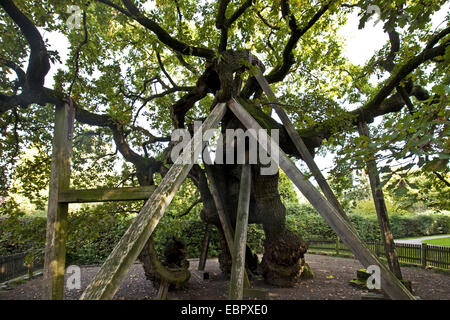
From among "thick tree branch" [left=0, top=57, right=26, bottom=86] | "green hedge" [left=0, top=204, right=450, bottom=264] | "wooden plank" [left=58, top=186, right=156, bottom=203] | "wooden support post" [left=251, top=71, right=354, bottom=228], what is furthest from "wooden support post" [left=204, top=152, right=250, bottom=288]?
"thick tree branch" [left=0, top=57, right=26, bottom=86]

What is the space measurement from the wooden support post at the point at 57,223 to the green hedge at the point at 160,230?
499mm

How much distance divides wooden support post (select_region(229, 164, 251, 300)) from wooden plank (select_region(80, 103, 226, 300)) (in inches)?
82.0

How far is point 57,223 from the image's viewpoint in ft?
11.4

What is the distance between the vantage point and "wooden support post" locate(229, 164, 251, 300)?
14.3 ft

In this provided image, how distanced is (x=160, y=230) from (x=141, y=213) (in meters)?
5.04

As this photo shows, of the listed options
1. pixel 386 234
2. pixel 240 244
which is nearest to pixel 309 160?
pixel 240 244

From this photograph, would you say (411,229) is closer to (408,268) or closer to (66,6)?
(408,268)

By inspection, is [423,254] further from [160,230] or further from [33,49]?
[33,49]

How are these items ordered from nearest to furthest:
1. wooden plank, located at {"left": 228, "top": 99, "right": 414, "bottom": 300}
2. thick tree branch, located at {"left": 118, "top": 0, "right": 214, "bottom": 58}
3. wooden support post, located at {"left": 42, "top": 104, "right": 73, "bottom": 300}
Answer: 1. wooden plank, located at {"left": 228, "top": 99, "right": 414, "bottom": 300}
2. wooden support post, located at {"left": 42, "top": 104, "right": 73, "bottom": 300}
3. thick tree branch, located at {"left": 118, "top": 0, "right": 214, "bottom": 58}

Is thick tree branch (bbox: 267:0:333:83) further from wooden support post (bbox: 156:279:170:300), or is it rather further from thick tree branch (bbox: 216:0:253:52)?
wooden support post (bbox: 156:279:170:300)

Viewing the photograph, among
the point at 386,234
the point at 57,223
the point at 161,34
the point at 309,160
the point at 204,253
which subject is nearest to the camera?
the point at 57,223

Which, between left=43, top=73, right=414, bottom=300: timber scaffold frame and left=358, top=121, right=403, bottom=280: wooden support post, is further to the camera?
left=358, top=121, right=403, bottom=280: wooden support post
